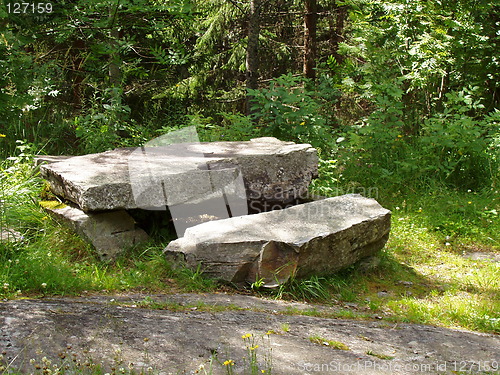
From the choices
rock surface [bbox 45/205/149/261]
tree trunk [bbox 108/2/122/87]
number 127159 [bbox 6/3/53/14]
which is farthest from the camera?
tree trunk [bbox 108/2/122/87]

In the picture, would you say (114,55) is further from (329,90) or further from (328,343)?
(328,343)

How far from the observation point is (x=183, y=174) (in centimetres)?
524

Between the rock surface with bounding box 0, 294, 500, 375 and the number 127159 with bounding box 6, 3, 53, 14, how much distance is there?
489 cm

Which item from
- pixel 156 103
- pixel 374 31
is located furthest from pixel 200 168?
pixel 156 103

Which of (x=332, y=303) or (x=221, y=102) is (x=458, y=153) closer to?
(x=332, y=303)

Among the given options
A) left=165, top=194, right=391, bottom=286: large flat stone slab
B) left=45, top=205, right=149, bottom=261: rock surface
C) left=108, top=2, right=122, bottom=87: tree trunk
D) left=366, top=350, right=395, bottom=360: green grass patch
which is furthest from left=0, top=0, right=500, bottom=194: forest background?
left=366, top=350, right=395, bottom=360: green grass patch

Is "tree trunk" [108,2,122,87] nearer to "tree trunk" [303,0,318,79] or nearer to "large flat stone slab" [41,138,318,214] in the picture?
"large flat stone slab" [41,138,318,214]

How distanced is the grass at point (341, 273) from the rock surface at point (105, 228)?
0.33ft

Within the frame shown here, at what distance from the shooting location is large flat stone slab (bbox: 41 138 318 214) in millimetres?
4914

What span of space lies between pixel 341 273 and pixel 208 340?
235cm

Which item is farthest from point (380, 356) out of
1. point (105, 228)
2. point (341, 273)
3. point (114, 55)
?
point (114, 55)

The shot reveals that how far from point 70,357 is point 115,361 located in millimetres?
249

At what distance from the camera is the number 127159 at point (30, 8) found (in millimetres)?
6975

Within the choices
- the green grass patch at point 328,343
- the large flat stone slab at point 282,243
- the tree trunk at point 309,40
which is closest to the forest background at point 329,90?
the tree trunk at point 309,40
